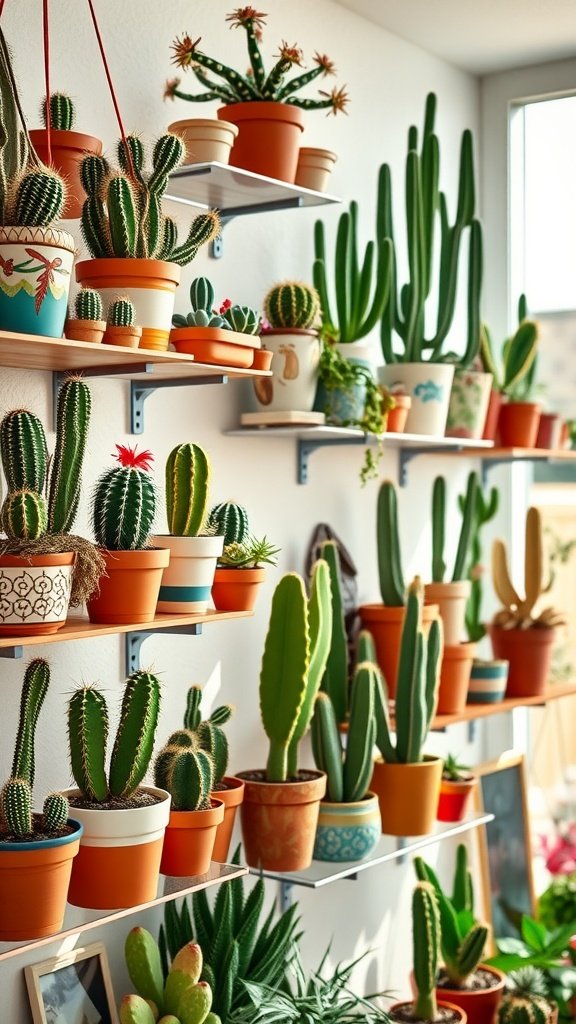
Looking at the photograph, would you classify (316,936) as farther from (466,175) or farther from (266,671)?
(466,175)

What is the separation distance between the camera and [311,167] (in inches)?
98.4

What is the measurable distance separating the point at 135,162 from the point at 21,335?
0.45 metres

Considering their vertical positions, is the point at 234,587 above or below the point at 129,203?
below

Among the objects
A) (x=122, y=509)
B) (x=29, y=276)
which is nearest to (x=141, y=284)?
(x=29, y=276)

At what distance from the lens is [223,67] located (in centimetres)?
233

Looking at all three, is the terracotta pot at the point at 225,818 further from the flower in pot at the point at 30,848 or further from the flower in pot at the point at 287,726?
the flower in pot at the point at 30,848

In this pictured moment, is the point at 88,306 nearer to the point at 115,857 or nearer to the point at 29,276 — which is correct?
the point at 29,276

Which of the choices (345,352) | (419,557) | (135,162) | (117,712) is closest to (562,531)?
(419,557)

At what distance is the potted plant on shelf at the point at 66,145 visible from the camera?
2012 millimetres

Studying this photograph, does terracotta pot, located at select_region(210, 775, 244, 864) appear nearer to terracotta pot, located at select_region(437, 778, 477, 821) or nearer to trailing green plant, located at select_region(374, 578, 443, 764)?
trailing green plant, located at select_region(374, 578, 443, 764)

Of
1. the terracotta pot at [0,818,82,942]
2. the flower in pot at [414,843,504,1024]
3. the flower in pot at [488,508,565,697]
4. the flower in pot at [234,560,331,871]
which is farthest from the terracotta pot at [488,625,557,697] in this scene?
the terracotta pot at [0,818,82,942]

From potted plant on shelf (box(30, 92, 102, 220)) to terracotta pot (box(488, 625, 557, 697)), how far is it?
171 centimetres

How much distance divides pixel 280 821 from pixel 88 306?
3.49 feet

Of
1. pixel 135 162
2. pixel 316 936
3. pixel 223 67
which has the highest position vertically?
pixel 223 67
